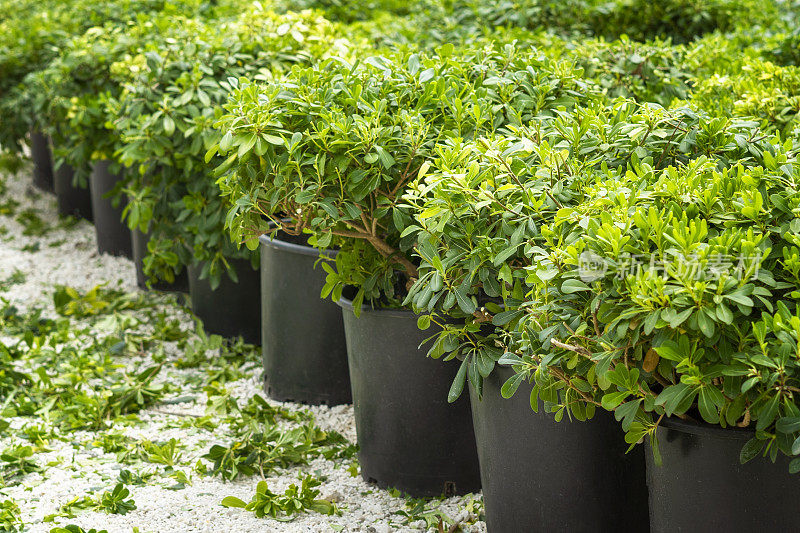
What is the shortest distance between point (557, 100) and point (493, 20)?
6.78 ft

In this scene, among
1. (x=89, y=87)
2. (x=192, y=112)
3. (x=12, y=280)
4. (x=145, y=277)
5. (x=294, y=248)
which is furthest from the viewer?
(x=12, y=280)

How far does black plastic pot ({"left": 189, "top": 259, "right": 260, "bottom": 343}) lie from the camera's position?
160 inches

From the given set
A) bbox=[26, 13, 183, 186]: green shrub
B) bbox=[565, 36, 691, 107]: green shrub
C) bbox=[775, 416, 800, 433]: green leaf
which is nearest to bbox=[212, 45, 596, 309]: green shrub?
bbox=[565, 36, 691, 107]: green shrub

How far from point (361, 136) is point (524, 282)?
0.61 metres

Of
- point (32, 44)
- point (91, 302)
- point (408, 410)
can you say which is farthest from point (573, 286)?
point (32, 44)

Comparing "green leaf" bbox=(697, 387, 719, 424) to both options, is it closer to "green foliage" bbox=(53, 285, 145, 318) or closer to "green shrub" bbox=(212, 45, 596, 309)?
"green shrub" bbox=(212, 45, 596, 309)

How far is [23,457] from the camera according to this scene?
297 cm

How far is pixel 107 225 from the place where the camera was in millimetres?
5516

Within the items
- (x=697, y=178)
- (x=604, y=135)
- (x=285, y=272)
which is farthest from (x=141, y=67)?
(x=697, y=178)

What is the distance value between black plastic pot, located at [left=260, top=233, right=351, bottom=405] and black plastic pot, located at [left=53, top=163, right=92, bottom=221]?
3394 mm

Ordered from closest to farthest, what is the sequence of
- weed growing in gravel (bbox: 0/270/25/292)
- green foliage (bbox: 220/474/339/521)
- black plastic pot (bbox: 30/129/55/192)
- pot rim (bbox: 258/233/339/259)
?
1. green foliage (bbox: 220/474/339/521)
2. pot rim (bbox: 258/233/339/259)
3. weed growing in gravel (bbox: 0/270/25/292)
4. black plastic pot (bbox: 30/129/55/192)

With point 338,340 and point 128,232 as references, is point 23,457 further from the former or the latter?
point 128,232

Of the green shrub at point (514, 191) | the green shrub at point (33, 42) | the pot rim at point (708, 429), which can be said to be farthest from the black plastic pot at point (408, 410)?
the green shrub at point (33, 42)

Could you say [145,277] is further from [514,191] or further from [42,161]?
[514,191]
